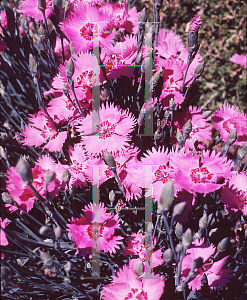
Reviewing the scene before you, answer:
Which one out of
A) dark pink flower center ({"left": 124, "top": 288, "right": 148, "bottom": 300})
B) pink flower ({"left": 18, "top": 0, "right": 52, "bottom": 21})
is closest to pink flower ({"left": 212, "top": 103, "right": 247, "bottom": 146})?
dark pink flower center ({"left": 124, "top": 288, "right": 148, "bottom": 300})

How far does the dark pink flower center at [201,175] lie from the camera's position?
136 cm

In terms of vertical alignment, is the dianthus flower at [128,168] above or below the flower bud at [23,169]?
below

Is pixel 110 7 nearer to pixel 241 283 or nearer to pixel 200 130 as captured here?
pixel 200 130

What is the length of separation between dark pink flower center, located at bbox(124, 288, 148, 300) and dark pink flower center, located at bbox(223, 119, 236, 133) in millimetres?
1224

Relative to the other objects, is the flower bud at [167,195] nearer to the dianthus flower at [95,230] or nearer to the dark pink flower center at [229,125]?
the dianthus flower at [95,230]

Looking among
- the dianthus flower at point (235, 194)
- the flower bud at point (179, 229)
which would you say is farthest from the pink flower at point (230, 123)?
the flower bud at point (179, 229)

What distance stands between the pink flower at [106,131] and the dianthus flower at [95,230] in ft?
1.12

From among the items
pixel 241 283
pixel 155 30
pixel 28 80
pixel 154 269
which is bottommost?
pixel 241 283

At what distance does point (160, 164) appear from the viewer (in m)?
1.55

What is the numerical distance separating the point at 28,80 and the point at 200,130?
1685mm

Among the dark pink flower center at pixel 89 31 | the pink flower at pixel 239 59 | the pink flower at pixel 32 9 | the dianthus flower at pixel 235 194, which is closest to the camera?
the dianthus flower at pixel 235 194

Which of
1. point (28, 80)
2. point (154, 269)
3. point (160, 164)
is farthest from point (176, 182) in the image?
point (28, 80)

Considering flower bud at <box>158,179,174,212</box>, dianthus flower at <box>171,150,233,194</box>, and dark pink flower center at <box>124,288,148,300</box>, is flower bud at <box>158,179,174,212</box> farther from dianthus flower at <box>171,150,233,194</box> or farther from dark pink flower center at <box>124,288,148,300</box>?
dark pink flower center at <box>124,288,148,300</box>

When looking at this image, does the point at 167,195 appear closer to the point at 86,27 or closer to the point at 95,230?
the point at 95,230
